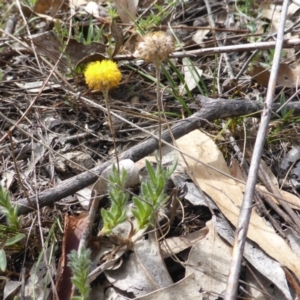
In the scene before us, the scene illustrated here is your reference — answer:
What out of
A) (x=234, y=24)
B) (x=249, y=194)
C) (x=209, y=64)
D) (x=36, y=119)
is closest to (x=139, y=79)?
(x=209, y=64)

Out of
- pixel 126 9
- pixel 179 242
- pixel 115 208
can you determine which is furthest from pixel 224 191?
pixel 126 9

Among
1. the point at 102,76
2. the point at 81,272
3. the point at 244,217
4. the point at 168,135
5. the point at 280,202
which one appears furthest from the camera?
the point at 168,135

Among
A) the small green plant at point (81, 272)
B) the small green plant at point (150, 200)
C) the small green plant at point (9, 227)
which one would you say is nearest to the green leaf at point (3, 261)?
the small green plant at point (9, 227)

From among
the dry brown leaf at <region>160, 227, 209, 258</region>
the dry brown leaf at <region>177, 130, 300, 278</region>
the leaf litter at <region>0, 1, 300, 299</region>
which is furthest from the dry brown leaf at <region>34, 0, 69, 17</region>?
the dry brown leaf at <region>160, 227, 209, 258</region>

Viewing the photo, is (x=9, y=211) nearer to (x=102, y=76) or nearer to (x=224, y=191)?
(x=102, y=76)

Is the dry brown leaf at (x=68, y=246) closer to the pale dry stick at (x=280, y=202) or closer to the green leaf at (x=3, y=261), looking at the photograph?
the green leaf at (x=3, y=261)

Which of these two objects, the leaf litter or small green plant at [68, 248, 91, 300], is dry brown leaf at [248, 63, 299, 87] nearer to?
the leaf litter
